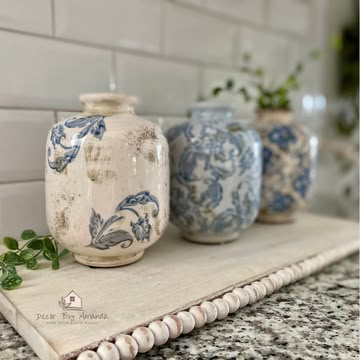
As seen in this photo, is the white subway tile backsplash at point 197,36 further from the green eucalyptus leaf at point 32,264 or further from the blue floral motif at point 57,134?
the green eucalyptus leaf at point 32,264

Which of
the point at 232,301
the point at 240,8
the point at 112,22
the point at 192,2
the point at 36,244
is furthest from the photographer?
the point at 240,8

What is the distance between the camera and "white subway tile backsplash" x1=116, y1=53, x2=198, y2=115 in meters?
0.73

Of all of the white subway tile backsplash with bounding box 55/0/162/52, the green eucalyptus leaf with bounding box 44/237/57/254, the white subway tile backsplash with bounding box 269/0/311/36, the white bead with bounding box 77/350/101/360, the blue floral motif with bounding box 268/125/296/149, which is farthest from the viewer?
the white subway tile backsplash with bounding box 269/0/311/36

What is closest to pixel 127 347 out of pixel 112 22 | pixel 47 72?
pixel 47 72

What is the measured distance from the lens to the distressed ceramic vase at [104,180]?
0.47 meters

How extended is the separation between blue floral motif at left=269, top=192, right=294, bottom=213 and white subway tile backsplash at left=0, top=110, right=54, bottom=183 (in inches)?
17.5

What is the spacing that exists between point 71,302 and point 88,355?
0.10 meters

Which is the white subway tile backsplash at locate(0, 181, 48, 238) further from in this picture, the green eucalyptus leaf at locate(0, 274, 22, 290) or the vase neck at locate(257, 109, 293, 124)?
the vase neck at locate(257, 109, 293, 124)

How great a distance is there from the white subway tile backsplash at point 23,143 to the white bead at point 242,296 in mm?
377

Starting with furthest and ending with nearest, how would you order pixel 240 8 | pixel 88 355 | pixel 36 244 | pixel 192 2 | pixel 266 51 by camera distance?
pixel 266 51, pixel 240 8, pixel 192 2, pixel 36 244, pixel 88 355

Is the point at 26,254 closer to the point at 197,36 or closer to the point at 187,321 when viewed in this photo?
the point at 187,321

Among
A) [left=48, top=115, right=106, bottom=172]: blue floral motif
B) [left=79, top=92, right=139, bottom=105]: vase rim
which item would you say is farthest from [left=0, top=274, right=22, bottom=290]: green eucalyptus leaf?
[left=79, top=92, right=139, bottom=105]: vase rim

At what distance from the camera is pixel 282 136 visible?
2.48ft

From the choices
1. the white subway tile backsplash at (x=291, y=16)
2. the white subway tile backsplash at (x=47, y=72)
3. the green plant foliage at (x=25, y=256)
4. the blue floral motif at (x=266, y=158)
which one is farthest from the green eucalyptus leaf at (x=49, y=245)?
the white subway tile backsplash at (x=291, y=16)
